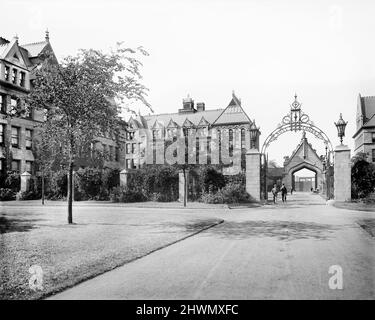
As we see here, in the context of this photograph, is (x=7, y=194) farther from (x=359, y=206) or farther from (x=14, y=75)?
(x=359, y=206)

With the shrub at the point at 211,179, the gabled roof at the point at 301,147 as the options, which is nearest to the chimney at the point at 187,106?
the gabled roof at the point at 301,147

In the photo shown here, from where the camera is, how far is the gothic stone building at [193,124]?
55.7 meters

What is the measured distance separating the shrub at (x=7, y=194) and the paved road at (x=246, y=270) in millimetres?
25660

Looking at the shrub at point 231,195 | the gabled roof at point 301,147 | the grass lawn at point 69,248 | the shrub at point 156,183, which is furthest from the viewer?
the gabled roof at point 301,147

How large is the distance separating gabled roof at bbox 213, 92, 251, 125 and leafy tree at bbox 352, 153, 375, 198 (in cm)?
3197

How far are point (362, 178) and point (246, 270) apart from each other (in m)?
20.9

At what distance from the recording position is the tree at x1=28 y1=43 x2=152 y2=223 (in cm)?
1230

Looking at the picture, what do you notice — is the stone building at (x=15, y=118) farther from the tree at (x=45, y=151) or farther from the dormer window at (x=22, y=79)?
the tree at (x=45, y=151)

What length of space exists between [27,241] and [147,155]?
5518 centimetres

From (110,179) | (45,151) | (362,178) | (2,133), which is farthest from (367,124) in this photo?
(45,151)

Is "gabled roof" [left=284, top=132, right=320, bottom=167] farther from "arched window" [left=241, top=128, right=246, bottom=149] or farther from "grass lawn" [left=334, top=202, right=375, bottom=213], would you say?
"grass lawn" [left=334, top=202, right=375, bottom=213]

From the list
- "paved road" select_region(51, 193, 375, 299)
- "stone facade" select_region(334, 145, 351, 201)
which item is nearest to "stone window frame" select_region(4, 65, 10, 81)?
"stone facade" select_region(334, 145, 351, 201)

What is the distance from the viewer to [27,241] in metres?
9.32

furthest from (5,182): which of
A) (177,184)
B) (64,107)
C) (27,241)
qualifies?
(27,241)
